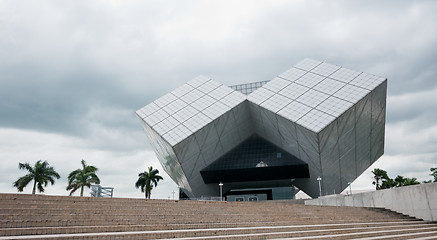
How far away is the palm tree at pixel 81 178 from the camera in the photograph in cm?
4038

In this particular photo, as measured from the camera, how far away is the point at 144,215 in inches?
399

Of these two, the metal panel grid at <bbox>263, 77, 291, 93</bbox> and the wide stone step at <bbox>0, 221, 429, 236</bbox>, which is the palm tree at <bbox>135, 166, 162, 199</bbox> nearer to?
the metal panel grid at <bbox>263, 77, 291, 93</bbox>

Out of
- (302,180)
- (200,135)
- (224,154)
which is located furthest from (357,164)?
(200,135)

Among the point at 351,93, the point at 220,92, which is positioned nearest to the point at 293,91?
the point at 351,93

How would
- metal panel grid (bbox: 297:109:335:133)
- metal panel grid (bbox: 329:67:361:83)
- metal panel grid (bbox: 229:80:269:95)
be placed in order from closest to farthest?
metal panel grid (bbox: 297:109:335:133) → metal panel grid (bbox: 329:67:361:83) → metal panel grid (bbox: 229:80:269:95)

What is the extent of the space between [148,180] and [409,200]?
41.9m

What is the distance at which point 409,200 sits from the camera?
49.5 ft

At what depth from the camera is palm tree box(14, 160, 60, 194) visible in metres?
34.8

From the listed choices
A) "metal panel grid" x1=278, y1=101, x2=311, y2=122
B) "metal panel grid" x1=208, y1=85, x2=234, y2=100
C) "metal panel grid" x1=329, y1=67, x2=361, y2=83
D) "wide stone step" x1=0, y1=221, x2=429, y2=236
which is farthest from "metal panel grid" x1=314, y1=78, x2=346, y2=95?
"wide stone step" x1=0, y1=221, x2=429, y2=236

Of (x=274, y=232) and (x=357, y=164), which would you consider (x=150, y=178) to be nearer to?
(x=357, y=164)

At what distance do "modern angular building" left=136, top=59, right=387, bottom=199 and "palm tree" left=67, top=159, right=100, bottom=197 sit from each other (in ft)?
38.4

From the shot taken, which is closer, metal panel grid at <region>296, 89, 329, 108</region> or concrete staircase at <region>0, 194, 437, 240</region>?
concrete staircase at <region>0, 194, 437, 240</region>

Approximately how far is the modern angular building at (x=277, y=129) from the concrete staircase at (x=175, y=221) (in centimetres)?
1672

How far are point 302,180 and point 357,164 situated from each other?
281 inches
